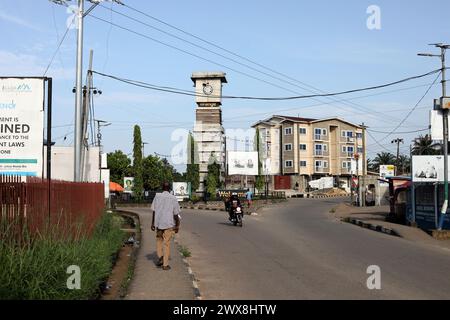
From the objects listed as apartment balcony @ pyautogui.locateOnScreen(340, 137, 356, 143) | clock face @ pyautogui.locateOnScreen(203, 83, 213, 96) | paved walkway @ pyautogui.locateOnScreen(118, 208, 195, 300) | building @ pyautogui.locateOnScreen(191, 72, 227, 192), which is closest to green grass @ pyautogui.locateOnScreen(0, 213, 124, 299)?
paved walkway @ pyautogui.locateOnScreen(118, 208, 195, 300)

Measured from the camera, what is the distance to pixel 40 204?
9.66 metres

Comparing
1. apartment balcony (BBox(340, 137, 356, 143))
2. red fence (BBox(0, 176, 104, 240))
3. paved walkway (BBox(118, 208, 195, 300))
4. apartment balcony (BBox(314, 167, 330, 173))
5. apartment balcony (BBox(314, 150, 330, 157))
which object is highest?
apartment balcony (BBox(340, 137, 356, 143))

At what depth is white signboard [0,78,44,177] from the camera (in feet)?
40.0

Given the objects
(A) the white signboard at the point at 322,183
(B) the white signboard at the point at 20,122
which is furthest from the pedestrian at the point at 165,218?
(A) the white signboard at the point at 322,183

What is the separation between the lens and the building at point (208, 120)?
60.6m

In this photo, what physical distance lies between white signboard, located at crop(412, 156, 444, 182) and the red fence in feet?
48.7

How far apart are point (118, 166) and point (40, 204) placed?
73538mm

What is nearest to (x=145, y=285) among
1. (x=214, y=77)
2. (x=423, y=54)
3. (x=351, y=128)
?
(x=423, y=54)

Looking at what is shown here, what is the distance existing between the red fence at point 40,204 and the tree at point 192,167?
151 ft

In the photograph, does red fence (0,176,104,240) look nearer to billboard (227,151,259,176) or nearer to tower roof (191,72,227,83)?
tower roof (191,72,227,83)

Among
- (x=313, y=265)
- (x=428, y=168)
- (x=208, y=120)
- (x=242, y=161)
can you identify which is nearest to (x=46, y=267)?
(x=313, y=265)

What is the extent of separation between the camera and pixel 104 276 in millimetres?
9219

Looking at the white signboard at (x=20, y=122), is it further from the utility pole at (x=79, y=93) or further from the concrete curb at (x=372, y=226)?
the concrete curb at (x=372, y=226)
